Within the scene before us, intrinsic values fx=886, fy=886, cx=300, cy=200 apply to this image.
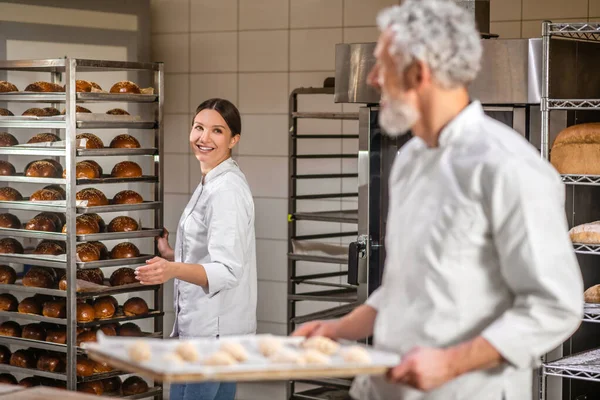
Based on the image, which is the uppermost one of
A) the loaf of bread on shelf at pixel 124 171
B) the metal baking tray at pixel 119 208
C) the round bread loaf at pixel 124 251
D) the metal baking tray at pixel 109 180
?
the loaf of bread on shelf at pixel 124 171

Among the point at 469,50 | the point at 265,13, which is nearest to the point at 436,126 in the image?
the point at 469,50

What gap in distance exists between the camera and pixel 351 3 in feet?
16.2

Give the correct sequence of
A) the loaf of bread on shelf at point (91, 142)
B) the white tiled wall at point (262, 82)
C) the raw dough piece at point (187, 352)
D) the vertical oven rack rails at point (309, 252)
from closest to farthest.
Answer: the raw dough piece at point (187, 352) → the loaf of bread on shelf at point (91, 142) → the vertical oven rack rails at point (309, 252) → the white tiled wall at point (262, 82)

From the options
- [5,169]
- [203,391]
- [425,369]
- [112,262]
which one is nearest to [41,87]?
[5,169]

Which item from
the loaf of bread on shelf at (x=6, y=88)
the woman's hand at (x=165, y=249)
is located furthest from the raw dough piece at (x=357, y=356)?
the loaf of bread on shelf at (x=6, y=88)

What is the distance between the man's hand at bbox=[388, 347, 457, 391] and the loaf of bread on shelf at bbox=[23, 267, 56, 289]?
2668 millimetres

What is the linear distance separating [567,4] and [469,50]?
3158 millimetres

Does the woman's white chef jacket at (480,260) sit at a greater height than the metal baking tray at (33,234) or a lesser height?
greater

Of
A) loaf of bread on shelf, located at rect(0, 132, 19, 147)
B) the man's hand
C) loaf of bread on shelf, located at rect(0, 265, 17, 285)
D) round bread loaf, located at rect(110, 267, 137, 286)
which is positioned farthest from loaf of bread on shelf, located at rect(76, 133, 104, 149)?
the man's hand

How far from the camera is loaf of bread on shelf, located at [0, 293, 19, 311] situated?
393 centimetres

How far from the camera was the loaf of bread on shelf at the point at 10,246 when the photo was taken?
3889 mm

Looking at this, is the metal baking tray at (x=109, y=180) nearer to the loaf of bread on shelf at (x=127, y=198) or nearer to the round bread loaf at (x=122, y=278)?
the loaf of bread on shelf at (x=127, y=198)

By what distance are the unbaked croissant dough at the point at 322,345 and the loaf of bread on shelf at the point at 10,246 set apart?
2565 millimetres

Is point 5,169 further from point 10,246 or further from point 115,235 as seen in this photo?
point 115,235
